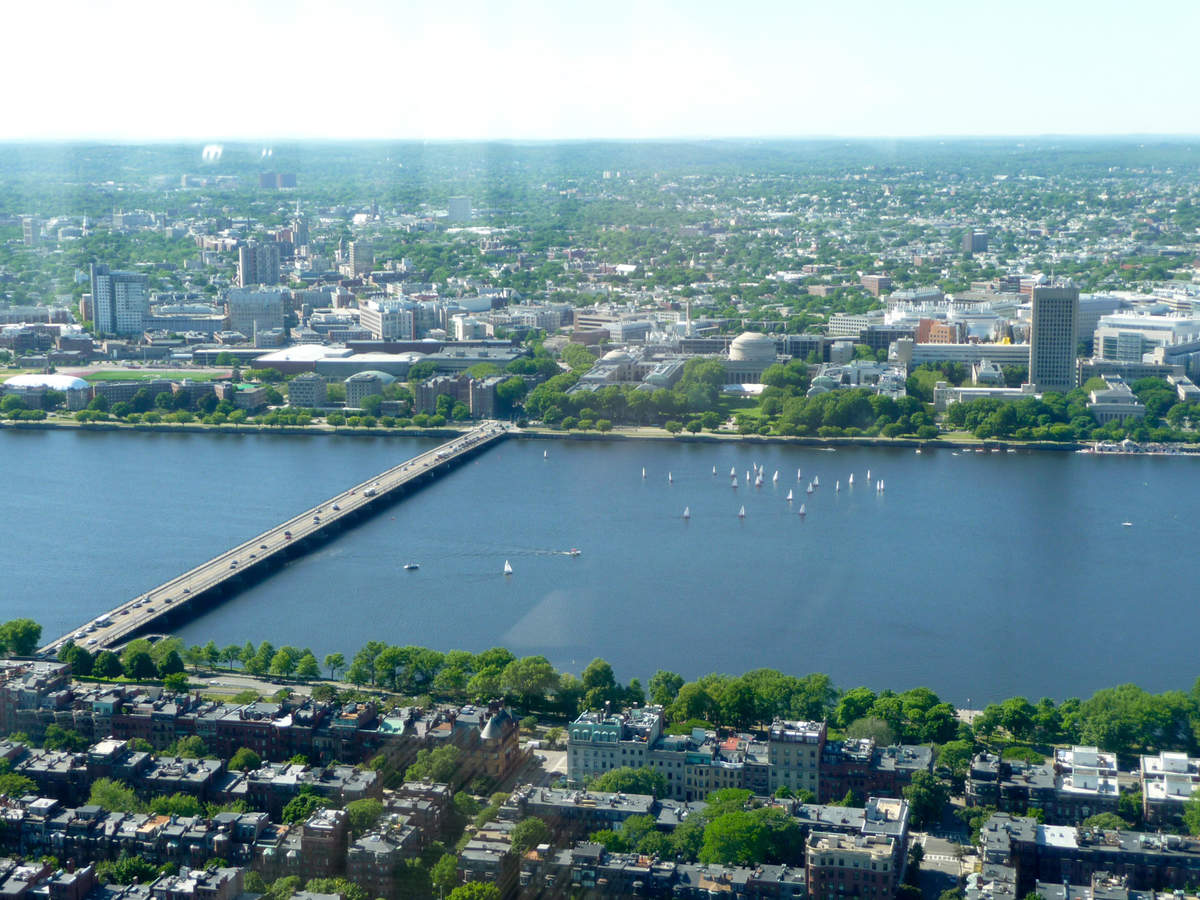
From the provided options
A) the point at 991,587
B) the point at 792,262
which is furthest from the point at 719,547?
the point at 792,262

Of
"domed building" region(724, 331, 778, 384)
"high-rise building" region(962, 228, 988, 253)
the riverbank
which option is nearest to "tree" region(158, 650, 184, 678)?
the riverbank

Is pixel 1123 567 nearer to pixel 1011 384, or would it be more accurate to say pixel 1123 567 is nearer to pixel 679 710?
pixel 679 710

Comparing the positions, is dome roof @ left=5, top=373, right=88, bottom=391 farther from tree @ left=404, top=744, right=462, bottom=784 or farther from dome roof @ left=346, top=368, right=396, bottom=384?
tree @ left=404, top=744, right=462, bottom=784

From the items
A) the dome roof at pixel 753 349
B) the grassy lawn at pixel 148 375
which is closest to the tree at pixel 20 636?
the grassy lawn at pixel 148 375

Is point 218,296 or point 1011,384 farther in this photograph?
point 218,296

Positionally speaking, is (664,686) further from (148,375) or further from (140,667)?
(148,375)

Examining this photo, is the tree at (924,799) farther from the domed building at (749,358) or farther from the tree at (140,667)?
the domed building at (749,358)
